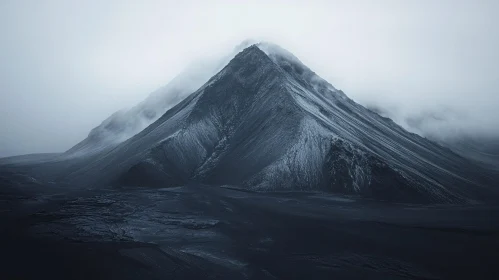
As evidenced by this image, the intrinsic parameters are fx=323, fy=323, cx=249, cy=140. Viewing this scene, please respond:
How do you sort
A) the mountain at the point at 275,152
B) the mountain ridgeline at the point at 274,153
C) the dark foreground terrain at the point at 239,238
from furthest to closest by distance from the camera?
the mountain at the point at 275,152, the mountain ridgeline at the point at 274,153, the dark foreground terrain at the point at 239,238

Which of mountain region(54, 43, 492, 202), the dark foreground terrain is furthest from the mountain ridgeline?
the dark foreground terrain

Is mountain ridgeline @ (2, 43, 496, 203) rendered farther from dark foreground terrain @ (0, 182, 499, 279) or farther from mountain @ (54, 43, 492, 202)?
dark foreground terrain @ (0, 182, 499, 279)

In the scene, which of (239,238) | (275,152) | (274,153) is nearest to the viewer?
(239,238)

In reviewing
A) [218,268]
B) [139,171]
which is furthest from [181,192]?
[218,268]

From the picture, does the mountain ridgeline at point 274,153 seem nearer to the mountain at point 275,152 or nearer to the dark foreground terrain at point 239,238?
the mountain at point 275,152

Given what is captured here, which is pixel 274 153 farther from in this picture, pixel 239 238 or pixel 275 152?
pixel 239 238

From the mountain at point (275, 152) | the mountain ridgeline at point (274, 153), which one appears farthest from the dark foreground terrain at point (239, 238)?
the mountain at point (275, 152)

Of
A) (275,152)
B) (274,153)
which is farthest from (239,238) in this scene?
(275,152)
